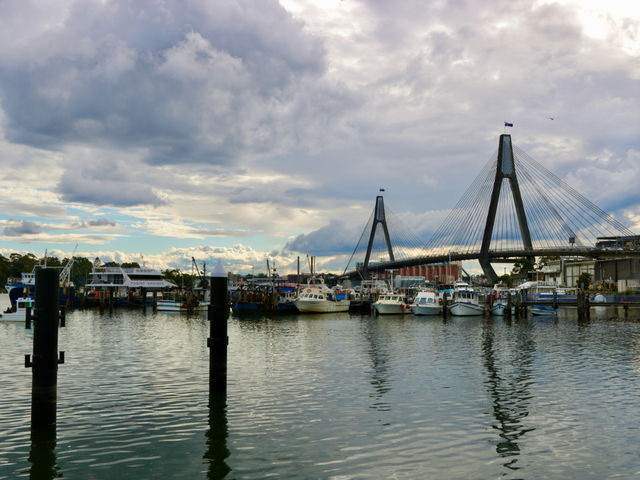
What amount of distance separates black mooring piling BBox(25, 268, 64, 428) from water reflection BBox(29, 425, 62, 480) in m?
0.65

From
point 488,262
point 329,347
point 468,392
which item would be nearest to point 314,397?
point 468,392

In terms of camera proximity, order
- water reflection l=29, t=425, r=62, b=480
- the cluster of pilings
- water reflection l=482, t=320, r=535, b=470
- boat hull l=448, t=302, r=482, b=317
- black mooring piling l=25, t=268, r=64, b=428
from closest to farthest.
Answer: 1. water reflection l=29, t=425, r=62, b=480
2. the cluster of pilings
3. black mooring piling l=25, t=268, r=64, b=428
4. water reflection l=482, t=320, r=535, b=470
5. boat hull l=448, t=302, r=482, b=317

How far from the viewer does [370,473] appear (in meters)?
12.1

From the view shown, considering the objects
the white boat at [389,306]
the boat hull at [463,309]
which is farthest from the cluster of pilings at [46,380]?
the white boat at [389,306]

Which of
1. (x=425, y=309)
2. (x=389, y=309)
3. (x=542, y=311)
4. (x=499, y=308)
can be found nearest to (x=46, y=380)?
(x=425, y=309)

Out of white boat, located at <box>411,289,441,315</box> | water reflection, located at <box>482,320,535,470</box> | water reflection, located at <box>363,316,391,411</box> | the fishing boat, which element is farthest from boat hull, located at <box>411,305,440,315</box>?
water reflection, located at <box>482,320,535,470</box>

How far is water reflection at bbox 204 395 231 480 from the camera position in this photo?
1242cm

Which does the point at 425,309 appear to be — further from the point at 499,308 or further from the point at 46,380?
the point at 46,380

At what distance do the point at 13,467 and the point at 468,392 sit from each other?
14574 millimetres

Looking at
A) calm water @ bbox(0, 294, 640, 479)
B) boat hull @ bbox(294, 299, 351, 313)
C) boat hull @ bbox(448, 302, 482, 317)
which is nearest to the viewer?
calm water @ bbox(0, 294, 640, 479)

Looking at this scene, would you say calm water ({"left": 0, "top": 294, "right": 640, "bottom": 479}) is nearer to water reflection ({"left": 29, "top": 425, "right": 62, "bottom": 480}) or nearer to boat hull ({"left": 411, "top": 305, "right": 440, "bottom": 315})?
water reflection ({"left": 29, "top": 425, "right": 62, "bottom": 480})

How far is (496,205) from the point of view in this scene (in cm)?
10388

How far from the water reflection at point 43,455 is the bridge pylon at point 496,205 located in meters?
96.7

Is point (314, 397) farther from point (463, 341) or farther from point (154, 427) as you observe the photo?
point (463, 341)
